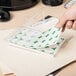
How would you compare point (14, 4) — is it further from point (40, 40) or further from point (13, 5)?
point (40, 40)

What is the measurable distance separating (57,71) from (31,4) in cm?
46

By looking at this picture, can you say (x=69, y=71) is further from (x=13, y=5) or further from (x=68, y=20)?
(x=13, y=5)

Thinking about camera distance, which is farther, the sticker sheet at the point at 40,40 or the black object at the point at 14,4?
the black object at the point at 14,4

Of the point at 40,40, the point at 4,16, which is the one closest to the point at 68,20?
the point at 40,40

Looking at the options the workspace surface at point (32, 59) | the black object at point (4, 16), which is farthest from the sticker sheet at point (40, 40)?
the black object at point (4, 16)

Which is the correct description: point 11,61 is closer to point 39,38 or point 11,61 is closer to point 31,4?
point 39,38

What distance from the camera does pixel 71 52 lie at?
30.3 inches

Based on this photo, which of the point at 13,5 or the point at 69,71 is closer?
the point at 69,71

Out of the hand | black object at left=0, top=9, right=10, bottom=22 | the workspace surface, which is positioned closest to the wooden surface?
the workspace surface

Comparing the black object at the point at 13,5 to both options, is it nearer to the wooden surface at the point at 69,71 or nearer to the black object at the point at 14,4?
the black object at the point at 14,4

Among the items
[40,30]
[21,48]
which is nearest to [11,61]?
[21,48]

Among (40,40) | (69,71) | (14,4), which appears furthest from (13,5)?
(69,71)

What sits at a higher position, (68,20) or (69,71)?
(68,20)

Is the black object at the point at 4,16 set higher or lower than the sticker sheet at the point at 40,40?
higher
